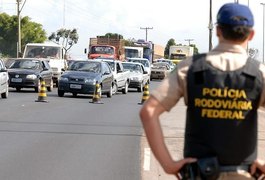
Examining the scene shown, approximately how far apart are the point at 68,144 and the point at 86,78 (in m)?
14.5

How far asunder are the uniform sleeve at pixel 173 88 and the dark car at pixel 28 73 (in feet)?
82.9

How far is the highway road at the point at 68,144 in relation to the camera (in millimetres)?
8812

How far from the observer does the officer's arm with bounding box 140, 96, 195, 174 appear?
10.8ft

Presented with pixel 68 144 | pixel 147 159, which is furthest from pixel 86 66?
pixel 147 159

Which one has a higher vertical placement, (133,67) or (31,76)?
(133,67)

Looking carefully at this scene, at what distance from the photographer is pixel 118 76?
30.3m

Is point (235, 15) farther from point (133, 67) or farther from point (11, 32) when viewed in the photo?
point (11, 32)

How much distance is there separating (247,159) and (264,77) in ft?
1.47

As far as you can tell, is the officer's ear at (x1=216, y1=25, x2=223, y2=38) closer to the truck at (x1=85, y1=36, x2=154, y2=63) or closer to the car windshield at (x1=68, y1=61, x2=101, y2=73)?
the car windshield at (x1=68, y1=61, x2=101, y2=73)

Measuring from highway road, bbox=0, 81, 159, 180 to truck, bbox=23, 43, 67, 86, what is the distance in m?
15.3

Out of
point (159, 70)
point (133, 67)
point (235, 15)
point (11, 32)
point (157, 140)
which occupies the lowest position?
point (159, 70)

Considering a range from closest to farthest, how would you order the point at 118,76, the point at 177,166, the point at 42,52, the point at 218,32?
the point at 177,166 < the point at 218,32 < the point at 118,76 < the point at 42,52

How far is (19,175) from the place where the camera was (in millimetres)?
8430

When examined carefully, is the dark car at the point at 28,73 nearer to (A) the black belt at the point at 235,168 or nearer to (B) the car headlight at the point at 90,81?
(B) the car headlight at the point at 90,81
